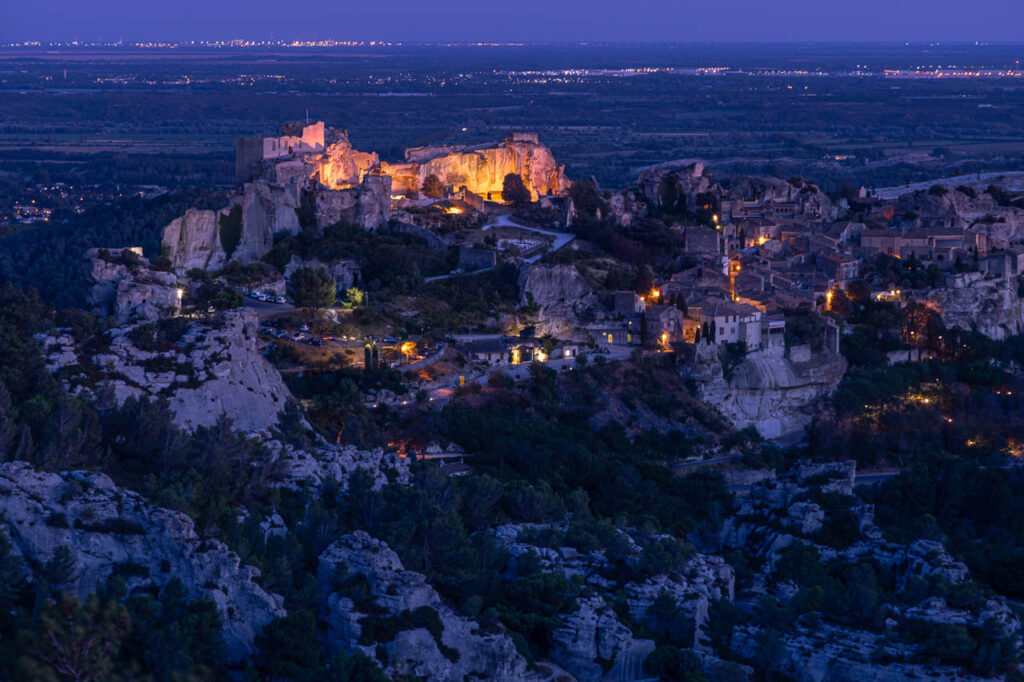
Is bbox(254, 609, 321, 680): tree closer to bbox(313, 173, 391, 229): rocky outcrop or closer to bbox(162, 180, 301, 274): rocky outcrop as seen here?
bbox(162, 180, 301, 274): rocky outcrop

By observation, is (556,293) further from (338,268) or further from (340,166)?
(340,166)

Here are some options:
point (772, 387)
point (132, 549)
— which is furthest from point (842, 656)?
point (772, 387)

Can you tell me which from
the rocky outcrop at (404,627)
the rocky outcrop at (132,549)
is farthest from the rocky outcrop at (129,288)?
the rocky outcrop at (404,627)

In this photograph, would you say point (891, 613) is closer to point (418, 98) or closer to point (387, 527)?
point (387, 527)

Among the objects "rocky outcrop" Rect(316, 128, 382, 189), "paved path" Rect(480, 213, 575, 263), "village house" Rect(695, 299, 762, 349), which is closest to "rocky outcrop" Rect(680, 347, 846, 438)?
"village house" Rect(695, 299, 762, 349)

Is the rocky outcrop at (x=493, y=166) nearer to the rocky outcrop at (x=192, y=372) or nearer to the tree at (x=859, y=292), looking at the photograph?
the tree at (x=859, y=292)

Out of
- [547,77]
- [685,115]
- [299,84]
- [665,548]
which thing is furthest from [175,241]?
[547,77]

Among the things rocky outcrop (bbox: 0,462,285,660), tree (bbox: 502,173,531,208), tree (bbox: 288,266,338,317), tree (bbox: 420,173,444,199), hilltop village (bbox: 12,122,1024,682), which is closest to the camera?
rocky outcrop (bbox: 0,462,285,660)

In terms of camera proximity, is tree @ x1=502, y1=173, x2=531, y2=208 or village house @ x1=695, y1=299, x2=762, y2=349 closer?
village house @ x1=695, y1=299, x2=762, y2=349
